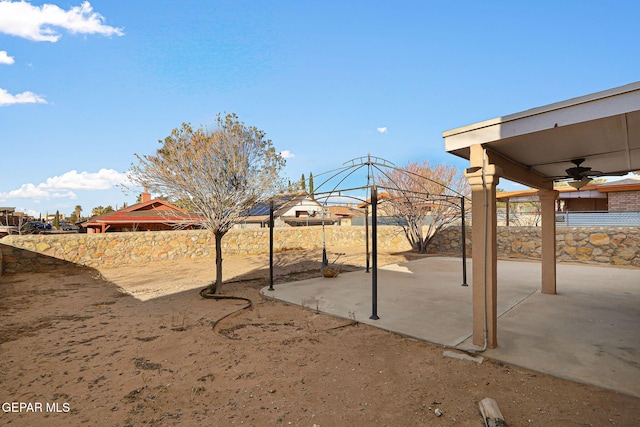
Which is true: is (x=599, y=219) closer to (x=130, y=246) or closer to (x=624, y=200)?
(x=624, y=200)

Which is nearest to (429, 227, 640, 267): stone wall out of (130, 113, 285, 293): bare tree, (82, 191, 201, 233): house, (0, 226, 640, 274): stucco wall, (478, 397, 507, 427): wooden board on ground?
(0, 226, 640, 274): stucco wall

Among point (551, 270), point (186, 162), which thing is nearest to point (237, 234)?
point (186, 162)

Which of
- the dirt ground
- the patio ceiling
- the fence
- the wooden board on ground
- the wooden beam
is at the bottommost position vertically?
the dirt ground

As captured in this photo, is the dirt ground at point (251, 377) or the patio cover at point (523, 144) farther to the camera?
the patio cover at point (523, 144)

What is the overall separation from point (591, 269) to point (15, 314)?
48.1 feet

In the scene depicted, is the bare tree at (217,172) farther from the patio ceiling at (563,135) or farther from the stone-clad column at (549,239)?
the stone-clad column at (549,239)

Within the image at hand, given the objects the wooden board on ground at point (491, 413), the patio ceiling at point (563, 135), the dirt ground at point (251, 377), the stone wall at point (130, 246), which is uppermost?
the patio ceiling at point (563, 135)

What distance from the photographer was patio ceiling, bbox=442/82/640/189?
2.92 m

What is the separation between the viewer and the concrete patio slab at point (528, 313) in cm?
345

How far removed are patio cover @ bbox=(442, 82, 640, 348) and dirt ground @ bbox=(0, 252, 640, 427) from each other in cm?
102

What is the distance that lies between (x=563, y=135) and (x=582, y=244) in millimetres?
10994

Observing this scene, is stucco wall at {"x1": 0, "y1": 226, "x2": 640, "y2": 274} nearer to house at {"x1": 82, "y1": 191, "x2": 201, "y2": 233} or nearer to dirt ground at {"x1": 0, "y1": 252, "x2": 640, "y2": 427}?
dirt ground at {"x1": 0, "y1": 252, "x2": 640, "y2": 427}

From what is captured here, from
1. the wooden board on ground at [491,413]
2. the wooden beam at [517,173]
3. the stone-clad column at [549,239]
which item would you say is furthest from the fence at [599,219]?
the wooden board on ground at [491,413]

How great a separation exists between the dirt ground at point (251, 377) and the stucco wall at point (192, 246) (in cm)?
589
